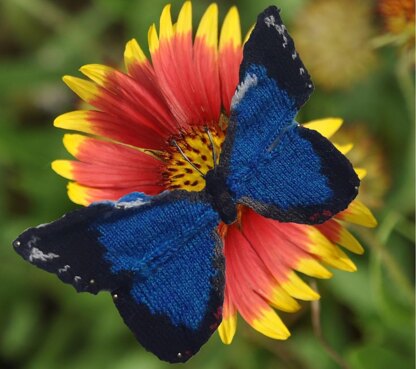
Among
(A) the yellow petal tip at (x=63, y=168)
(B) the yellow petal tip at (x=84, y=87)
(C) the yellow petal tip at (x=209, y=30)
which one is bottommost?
(A) the yellow petal tip at (x=63, y=168)

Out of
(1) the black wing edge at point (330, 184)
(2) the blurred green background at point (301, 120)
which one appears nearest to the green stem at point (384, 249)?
(2) the blurred green background at point (301, 120)

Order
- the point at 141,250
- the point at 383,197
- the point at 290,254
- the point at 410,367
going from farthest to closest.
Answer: the point at 383,197, the point at 410,367, the point at 290,254, the point at 141,250

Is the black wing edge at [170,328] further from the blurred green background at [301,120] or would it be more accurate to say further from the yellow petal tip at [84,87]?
the blurred green background at [301,120]

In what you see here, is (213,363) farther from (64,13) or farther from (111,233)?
(64,13)

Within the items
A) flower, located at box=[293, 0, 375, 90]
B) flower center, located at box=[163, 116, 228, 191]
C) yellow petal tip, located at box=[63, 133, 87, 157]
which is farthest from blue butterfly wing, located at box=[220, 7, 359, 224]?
flower, located at box=[293, 0, 375, 90]

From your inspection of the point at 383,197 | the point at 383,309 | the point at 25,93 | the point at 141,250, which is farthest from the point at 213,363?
the point at 25,93

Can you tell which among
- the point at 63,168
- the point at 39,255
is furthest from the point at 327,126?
the point at 39,255

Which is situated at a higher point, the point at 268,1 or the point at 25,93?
the point at 268,1
